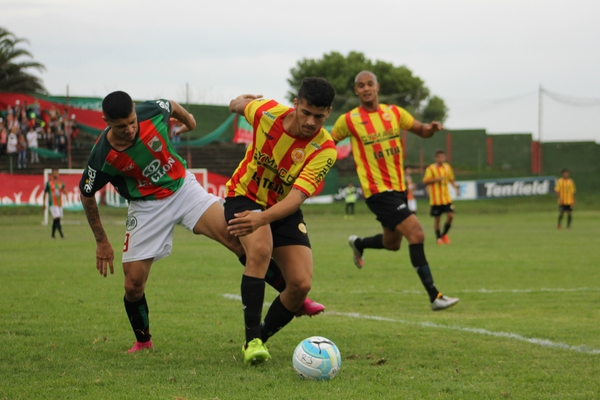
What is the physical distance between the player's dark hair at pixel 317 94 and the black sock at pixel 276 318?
1.52 m

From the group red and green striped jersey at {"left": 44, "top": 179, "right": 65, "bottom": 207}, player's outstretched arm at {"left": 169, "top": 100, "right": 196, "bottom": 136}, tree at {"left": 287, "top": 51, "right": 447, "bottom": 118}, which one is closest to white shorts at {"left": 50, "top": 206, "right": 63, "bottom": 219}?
red and green striped jersey at {"left": 44, "top": 179, "right": 65, "bottom": 207}

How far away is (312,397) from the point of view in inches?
159

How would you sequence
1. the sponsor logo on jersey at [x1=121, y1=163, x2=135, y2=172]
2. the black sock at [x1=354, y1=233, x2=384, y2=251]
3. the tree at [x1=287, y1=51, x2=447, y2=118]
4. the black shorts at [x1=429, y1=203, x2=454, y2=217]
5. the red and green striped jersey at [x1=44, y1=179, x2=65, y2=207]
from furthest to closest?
the tree at [x1=287, y1=51, x2=447, y2=118]
the red and green striped jersey at [x1=44, y1=179, x2=65, y2=207]
the black shorts at [x1=429, y1=203, x2=454, y2=217]
the black sock at [x1=354, y1=233, x2=384, y2=251]
the sponsor logo on jersey at [x1=121, y1=163, x2=135, y2=172]

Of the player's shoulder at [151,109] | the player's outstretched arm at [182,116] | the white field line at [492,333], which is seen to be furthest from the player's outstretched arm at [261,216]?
the white field line at [492,333]

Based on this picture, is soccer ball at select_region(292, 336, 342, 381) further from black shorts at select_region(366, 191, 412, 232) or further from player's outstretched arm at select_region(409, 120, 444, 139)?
player's outstretched arm at select_region(409, 120, 444, 139)

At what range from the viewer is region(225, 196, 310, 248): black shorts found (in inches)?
215

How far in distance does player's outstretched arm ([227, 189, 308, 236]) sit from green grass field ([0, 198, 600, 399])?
944mm

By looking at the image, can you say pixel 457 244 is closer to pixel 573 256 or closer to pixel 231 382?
pixel 573 256

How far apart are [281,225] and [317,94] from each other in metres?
1.12

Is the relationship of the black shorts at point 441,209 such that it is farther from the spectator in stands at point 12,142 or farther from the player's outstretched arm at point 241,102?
the spectator in stands at point 12,142

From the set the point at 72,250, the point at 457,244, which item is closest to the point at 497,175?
the point at 457,244

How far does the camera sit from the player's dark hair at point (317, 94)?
4922 millimetres

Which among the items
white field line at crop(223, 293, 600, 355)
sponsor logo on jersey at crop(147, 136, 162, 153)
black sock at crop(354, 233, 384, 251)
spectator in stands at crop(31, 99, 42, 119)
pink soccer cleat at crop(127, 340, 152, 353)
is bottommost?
white field line at crop(223, 293, 600, 355)

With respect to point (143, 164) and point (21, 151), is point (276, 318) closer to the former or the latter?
point (143, 164)
